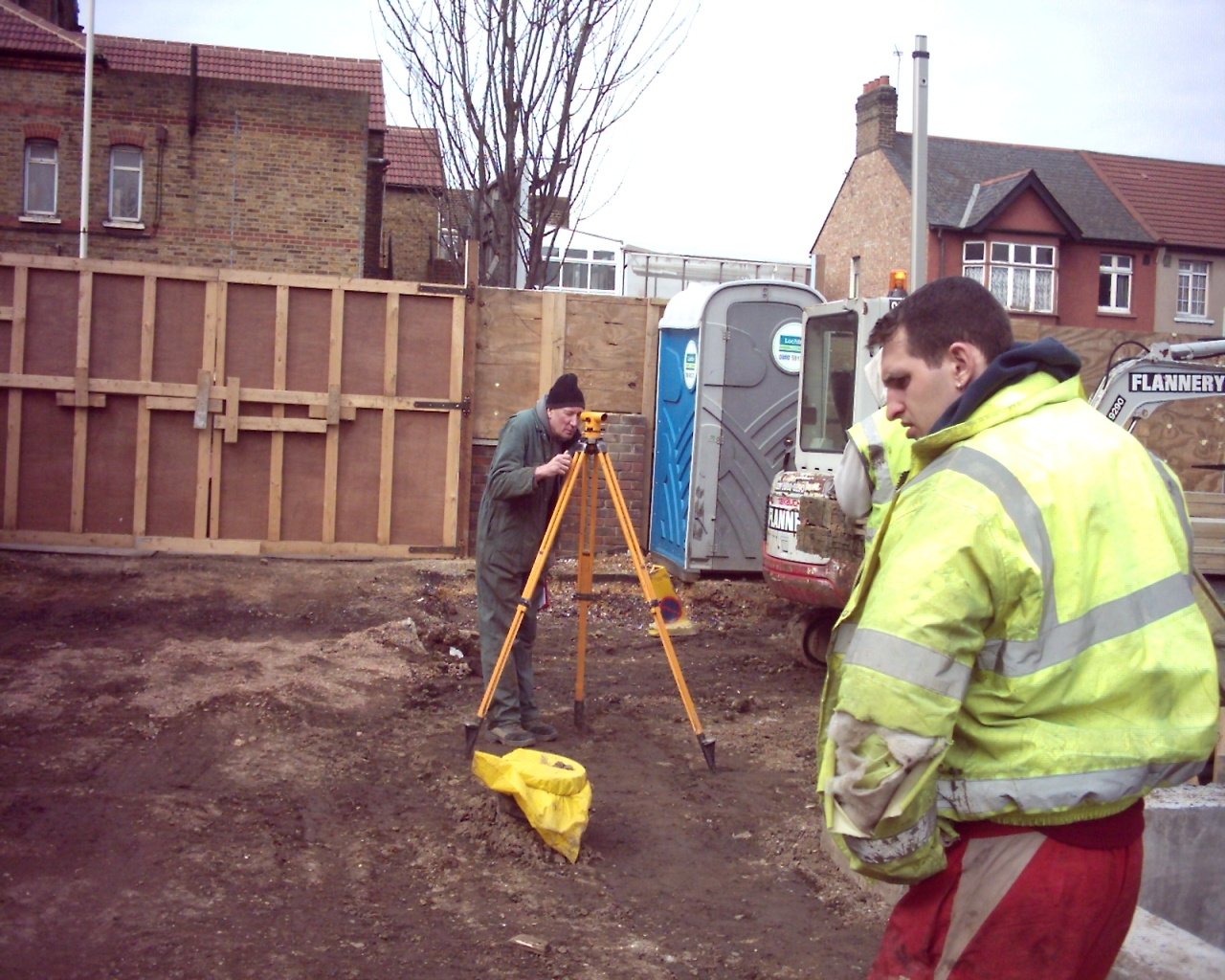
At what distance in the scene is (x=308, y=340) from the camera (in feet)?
36.0

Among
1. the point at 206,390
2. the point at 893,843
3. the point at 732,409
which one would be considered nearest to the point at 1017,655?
the point at 893,843

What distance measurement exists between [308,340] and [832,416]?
16.5 feet

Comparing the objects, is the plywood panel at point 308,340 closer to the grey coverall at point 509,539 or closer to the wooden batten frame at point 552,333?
the wooden batten frame at point 552,333

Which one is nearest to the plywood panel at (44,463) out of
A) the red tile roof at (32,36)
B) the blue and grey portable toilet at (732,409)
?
the blue and grey portable toilet at (732,409)

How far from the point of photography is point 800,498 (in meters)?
7.89

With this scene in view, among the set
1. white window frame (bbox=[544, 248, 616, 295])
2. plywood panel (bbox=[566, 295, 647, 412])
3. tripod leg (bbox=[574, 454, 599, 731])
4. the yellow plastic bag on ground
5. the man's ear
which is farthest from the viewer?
white window frame (bbox=[544, 248, 616, 295])

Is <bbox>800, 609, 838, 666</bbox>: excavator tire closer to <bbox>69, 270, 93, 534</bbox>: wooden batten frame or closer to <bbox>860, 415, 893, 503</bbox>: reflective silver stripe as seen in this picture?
<bbox>860, 415, 893, 503</bbox>: reflective silver stripe

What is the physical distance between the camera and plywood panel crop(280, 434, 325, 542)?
11.0 metres

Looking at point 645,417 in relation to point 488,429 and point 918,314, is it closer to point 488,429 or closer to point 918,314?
point 488,429

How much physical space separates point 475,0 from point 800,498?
941cm

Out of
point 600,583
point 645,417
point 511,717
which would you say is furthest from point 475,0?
point 511,717

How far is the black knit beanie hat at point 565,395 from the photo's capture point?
638 centimetres

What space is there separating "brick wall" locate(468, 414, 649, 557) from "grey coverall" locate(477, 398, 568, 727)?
5.00 m

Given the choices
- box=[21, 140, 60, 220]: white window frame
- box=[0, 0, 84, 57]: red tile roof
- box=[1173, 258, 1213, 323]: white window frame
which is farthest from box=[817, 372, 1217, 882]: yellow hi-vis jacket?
box=[1173, 258, 1213, 323]: white window frame
